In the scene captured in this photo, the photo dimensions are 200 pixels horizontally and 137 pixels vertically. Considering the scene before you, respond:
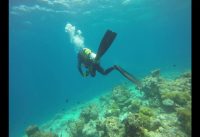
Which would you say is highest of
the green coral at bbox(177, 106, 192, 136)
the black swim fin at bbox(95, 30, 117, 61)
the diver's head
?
the diver's head

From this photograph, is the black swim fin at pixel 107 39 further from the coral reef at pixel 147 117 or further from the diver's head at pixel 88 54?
the coral reef at pixel 147 117

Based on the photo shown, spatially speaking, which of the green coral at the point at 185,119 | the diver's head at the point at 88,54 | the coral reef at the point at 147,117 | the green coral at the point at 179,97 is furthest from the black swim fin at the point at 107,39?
the green coral at the point at 185,119

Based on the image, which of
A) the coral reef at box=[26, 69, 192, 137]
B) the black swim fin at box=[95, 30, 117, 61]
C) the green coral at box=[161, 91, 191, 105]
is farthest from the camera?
the green coral at box=[161, 91, 191, 105]

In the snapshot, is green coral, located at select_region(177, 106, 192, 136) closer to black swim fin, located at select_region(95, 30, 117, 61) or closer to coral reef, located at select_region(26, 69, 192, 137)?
coral reef, located at select_region(26, 69, 192, 137)

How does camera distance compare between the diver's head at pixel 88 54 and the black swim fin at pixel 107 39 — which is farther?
the diver's head at pixel 88 54

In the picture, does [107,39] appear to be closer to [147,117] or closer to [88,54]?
[88,54]

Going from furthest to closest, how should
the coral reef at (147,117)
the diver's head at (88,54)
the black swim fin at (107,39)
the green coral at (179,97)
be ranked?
1. the diver's head at (88,54)
2. the green coral at (179,97)
3. the black swim fin at (107,39)
4. the coral reef at (147,117)

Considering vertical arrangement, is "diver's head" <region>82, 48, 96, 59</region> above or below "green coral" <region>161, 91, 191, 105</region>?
above

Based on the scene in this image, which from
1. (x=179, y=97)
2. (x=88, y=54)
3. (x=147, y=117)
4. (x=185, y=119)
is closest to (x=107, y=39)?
(x=88, y=54)

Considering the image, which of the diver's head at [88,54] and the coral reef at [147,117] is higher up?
the diver's head at [88,54]

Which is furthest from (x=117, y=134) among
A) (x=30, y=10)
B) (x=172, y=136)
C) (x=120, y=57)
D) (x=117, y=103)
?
(x=120, y=57)

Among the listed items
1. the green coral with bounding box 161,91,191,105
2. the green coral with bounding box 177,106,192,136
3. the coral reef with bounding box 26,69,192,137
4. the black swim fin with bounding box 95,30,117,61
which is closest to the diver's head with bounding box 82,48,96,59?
the black swim fin with bounding box 95,30,117,61

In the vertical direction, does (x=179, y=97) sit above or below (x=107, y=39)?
below

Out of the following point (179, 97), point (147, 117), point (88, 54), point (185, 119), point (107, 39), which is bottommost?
point (185, 119)
